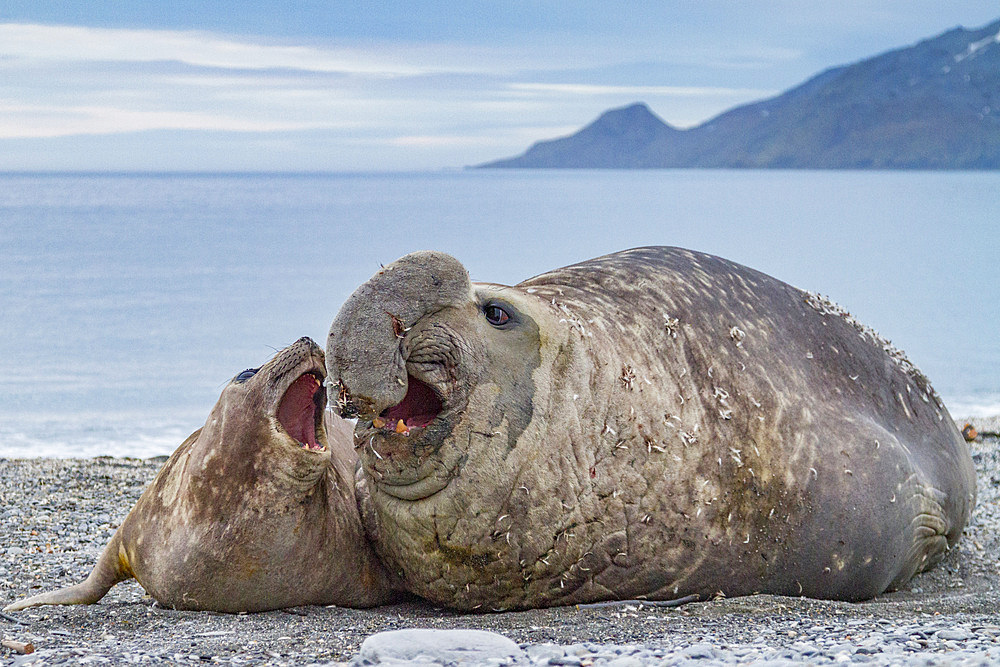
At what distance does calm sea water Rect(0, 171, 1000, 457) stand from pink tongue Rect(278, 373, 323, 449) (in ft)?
23.7

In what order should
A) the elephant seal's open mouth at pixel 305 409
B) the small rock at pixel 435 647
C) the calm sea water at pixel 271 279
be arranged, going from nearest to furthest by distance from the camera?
the small rock at pixel 435 647 → the elephant seal's open mouth at pixel 305 409 → the calm sea water at pixel 271 279

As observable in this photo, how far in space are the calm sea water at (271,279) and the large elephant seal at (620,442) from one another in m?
7.72

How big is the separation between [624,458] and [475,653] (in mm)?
1039

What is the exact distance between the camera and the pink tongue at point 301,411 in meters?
4.35

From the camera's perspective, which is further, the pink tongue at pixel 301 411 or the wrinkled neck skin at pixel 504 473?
the pink tongue at pixel 301 411

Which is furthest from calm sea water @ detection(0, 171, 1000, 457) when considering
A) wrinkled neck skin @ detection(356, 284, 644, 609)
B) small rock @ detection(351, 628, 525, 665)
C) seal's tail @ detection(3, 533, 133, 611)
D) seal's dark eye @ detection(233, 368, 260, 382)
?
small rock @ detection(351, 628, 525, 665)

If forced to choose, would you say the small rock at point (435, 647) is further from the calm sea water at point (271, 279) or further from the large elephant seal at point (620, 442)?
the calm sea water at point (271, 279)

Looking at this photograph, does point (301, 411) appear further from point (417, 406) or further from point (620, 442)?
point (620, 442)

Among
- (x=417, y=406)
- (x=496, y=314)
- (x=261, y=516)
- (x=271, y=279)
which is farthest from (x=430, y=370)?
(x=271, y=279)

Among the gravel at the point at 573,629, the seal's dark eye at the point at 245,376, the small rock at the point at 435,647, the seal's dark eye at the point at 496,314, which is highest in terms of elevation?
the seal's dark eye at the point at 496,314

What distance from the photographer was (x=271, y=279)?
33.9 metres

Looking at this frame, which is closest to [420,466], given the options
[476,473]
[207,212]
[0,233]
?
[476,473]

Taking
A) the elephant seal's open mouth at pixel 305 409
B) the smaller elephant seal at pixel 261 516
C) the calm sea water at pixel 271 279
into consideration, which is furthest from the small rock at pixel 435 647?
the calm sea water at pixel 271 279

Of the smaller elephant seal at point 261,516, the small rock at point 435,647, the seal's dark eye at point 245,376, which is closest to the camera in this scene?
the small rock at point 435,647
